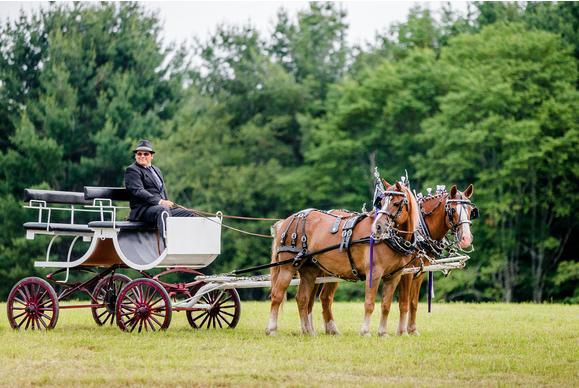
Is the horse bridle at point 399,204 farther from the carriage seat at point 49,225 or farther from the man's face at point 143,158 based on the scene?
the carriage seat at point 49,225

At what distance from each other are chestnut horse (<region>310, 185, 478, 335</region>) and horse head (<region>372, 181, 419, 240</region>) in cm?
62

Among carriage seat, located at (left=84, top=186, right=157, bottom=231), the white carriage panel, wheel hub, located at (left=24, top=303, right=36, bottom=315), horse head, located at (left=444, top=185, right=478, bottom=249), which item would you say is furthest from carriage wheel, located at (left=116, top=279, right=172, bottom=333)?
horse head, located at (left=444, top=185, right=478, bottom=249)

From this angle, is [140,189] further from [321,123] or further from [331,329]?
[321,123]

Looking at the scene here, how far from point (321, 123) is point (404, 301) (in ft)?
111

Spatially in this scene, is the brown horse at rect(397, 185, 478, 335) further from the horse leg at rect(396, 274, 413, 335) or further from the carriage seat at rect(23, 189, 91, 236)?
the carriage seat at rect(23, 189, 91, 236)

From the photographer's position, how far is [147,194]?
1567 cm

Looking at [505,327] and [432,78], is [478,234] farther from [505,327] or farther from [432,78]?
[505,327]

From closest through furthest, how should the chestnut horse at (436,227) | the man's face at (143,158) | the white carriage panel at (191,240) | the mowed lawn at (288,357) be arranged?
the mowed lawn at (288,357) < the chestnut horse at (436,227) < the white carriage panel at (191,240) < the man's face at (143,158)

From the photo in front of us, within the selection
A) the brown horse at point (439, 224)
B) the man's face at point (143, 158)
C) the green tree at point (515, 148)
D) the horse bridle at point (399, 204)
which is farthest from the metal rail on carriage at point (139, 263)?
the green tree at point (515, 148)

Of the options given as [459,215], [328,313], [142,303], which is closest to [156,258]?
[142,303]

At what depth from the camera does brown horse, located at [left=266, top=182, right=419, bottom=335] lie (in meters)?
14.7

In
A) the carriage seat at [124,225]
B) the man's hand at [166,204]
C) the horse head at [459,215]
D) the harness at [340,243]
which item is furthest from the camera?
the man's hand at [166,204]

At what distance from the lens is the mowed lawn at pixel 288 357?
11023 mm

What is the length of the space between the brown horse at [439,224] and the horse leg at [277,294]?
1.71 meters
